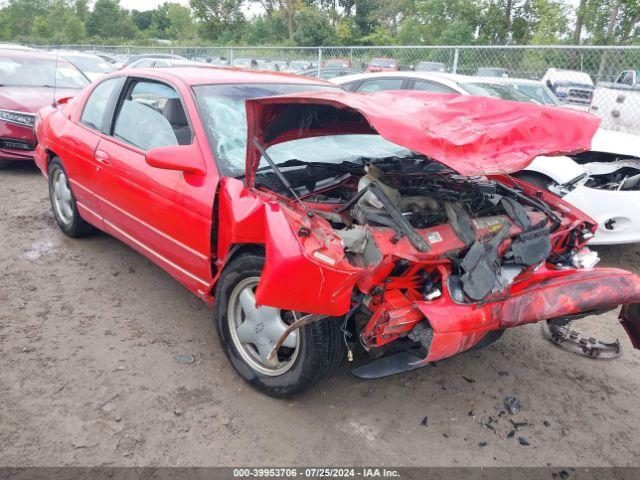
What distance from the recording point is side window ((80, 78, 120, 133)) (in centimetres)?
393

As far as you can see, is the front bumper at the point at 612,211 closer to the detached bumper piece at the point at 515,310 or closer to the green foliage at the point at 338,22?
the detached bumper piece at the point at 515,310

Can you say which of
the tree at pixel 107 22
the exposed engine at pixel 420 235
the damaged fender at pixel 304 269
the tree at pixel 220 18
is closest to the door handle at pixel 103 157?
the exposed engine at pixel 420 235

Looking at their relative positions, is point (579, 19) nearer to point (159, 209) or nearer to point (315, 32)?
point (315, 32)

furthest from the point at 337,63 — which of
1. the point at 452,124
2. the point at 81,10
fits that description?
the point at 81,10

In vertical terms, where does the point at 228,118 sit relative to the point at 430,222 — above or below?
above

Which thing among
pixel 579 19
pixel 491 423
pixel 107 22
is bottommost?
pixel 491 423

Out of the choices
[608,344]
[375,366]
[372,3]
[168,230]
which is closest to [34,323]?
[168,230]

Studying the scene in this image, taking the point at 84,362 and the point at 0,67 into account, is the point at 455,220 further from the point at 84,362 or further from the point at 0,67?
the point at 0,67

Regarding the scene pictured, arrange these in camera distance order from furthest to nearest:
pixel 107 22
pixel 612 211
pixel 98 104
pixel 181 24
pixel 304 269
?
pixel 181 24, pixel 107 22, pixel 612 211, pixel 98 104, pixel 304 269

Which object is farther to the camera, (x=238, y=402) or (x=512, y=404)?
(x=512, y=404)

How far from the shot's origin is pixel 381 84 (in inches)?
272

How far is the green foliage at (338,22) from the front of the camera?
1083 inches

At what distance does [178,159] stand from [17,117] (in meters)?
5.44

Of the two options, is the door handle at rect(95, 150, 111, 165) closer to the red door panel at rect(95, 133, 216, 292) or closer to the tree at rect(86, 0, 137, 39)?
the red door panel at rect(95, 133, 216, 292)
